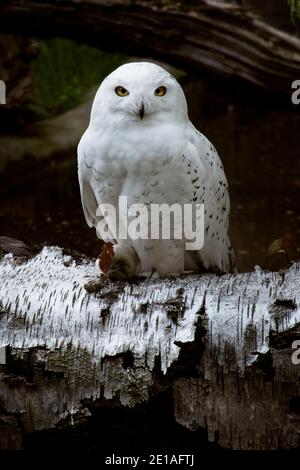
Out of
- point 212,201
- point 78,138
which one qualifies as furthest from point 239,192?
point 212,201

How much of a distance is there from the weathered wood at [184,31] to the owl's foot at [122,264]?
180cm

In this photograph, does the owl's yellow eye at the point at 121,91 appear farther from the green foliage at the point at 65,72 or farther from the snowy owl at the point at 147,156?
the green foliage at the point at 65,72

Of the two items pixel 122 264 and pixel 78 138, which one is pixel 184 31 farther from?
pixel 122 264

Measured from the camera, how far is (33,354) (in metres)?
2.17

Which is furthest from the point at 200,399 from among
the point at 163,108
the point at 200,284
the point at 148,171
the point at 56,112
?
the point at 56,112

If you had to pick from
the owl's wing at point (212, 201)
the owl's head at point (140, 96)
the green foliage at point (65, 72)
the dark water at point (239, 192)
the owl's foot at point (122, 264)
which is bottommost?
the owl's foot at point (122, 264)

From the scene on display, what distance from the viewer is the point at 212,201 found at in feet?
7.97

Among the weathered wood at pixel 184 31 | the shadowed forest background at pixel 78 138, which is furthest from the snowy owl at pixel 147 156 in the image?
the weathered wood at pixel 184 31

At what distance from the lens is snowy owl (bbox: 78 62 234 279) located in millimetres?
2236

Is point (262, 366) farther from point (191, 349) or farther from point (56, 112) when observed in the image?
point (56, 112)

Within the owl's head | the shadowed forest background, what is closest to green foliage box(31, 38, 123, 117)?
the shadowed forest background

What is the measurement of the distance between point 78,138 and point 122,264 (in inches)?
133

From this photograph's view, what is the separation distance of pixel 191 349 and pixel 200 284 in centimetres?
20

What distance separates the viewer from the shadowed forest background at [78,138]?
13.6 feet
